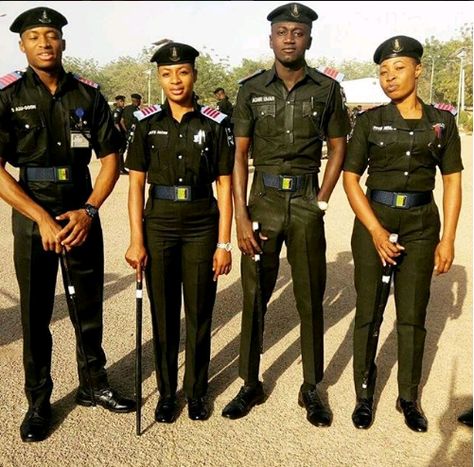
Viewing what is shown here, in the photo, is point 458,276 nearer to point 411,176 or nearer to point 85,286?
point 411,176

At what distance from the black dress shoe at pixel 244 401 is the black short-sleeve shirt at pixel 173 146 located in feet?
5.24

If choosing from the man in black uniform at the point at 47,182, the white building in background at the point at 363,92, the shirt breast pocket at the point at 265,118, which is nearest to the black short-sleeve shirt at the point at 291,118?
the shirt breast pocket at the point at 265,118

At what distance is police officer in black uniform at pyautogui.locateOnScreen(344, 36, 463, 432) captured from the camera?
11.2ft

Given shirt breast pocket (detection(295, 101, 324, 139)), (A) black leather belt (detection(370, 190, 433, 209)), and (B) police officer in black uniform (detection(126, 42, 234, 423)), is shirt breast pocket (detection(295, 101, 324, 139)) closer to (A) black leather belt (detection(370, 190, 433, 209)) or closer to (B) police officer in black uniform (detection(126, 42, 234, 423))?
(B) police officer in black uniform (detection(126, 42, 234, 423))

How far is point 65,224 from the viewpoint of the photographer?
343 centimetres

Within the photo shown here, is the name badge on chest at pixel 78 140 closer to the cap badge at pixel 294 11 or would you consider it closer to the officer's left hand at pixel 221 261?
the officer's left hand at pixel 221 261

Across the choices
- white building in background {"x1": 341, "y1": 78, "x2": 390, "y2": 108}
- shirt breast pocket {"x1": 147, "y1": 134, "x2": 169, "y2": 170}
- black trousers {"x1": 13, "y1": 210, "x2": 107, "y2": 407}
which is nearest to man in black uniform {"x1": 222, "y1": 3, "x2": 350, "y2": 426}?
shirt breast pocket {"x1": 147, "y1": 134, "x2": 169, "y2": 170}

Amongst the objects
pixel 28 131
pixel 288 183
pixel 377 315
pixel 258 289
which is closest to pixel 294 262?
pixel 258 289

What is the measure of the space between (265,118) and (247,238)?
84 cm

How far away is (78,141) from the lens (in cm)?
340

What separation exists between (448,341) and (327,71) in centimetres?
293

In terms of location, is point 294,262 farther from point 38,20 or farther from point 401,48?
point 38,20

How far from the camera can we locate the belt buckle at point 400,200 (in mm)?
3500

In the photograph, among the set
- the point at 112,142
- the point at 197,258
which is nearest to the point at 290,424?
the point at 197,258
